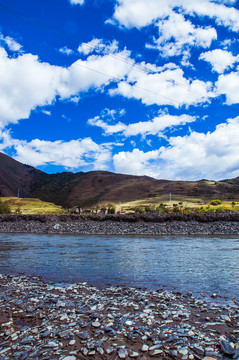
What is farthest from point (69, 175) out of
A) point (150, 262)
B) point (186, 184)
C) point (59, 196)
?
Answer: point (150, 262)

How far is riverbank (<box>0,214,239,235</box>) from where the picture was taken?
3612 centimetres

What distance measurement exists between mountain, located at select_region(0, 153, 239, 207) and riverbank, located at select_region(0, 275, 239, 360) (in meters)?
97.2

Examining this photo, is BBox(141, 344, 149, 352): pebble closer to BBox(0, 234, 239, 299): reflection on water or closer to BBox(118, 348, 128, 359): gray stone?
BBox(118, 348, 128, 359): gray stone

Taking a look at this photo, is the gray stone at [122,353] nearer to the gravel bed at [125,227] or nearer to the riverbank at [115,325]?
the riverbank at [115,325]

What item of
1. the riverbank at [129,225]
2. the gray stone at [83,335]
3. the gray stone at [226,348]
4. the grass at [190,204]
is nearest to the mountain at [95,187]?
the grass at [190,204]

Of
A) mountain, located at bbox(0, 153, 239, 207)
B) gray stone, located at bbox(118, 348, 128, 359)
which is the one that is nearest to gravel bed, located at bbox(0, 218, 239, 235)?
gray stone, located at bbox(118, 348, 128, 359)

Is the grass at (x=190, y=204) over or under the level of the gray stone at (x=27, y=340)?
over

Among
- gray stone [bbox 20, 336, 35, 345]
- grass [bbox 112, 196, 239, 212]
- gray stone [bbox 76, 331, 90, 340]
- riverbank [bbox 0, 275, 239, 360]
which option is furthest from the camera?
grass [bbox 112, 196, 239, 212]

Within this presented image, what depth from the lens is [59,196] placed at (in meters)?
140

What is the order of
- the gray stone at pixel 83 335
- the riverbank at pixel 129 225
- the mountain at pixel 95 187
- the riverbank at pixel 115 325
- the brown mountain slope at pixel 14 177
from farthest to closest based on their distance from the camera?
1. the brown mountain slope at pixel 14 177
2. the mountain at pixel 95 187
3. the riverbank at pixel 129 225
4. the gray stone at pixel 83 335
5. the riverbank at pixel 115 325

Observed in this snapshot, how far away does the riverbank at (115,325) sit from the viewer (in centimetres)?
468

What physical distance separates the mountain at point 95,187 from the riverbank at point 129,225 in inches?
2461

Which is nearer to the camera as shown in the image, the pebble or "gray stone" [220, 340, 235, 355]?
"gray stone" [220, 340, 235, 355]

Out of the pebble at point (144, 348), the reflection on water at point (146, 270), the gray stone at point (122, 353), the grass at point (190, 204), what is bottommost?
the reflection on water at point (146, 270)
